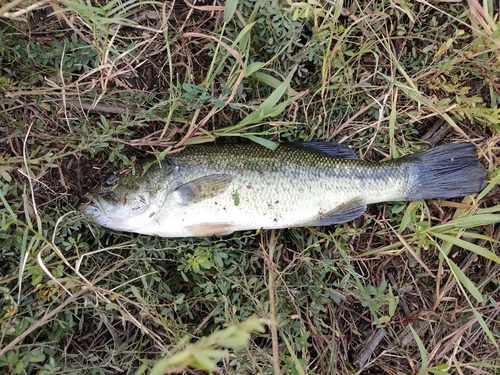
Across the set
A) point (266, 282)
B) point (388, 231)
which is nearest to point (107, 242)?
point (266, 282)

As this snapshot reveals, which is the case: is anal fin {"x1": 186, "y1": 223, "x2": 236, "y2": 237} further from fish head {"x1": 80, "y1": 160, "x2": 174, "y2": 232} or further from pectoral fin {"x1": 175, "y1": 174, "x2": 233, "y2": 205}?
fish head {"x1": 80, "y1": 160, "x2": 174, "y2": 232}

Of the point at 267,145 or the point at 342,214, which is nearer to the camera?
the point at 267,145

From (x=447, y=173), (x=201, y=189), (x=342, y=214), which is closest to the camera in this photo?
(x=201, y=189)

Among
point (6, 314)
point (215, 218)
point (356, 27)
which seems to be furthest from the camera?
point (356, 27)

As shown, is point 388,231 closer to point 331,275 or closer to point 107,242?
point 331,275

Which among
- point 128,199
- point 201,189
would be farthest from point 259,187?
point 128,199

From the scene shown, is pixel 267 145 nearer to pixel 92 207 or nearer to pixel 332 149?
pixel 332 149

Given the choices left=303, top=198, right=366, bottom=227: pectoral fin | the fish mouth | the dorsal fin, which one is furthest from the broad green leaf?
the fish mouth
